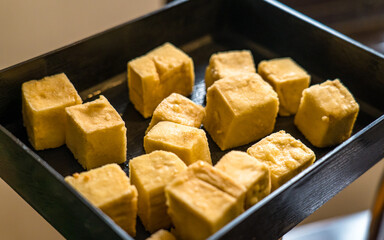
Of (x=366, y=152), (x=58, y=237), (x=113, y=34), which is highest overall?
(x=113, y=34)

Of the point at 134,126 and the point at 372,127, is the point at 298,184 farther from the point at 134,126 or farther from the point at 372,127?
the point at 134,126

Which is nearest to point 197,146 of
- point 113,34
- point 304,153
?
point 304,153

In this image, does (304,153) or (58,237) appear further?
(58,237)

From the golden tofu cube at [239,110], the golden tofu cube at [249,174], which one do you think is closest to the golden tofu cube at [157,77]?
the golden tofu cube at [239,110]

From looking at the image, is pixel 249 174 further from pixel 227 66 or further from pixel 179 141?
pixel 227 66

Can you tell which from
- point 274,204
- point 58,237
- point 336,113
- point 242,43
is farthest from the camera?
point 242,43

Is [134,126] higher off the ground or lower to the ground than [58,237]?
higher

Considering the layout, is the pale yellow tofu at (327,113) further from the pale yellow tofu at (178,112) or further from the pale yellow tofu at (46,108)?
the pale yellow tofu at (46,108)
